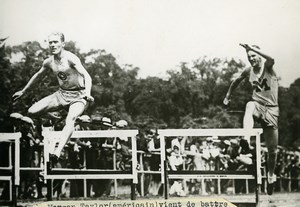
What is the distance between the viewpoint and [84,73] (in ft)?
11.2

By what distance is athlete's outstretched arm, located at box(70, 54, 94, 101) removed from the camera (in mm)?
3402

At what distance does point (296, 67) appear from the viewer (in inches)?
132

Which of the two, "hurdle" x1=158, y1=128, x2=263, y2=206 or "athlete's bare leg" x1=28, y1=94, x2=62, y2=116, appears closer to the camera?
"hurdle" x1=158, y1=128, x2=263, y2=206

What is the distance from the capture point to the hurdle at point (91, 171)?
3.34m

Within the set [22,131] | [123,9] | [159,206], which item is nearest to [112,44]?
[123,9]

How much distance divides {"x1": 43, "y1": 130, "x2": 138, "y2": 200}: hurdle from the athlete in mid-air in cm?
74

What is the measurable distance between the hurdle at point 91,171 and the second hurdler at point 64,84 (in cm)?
12

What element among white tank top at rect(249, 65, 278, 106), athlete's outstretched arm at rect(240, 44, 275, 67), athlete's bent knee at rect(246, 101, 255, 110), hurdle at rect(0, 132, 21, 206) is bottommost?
hurdle at rect(0, 132, 21, 206)

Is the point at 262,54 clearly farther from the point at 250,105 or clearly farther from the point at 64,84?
the point at 64,84

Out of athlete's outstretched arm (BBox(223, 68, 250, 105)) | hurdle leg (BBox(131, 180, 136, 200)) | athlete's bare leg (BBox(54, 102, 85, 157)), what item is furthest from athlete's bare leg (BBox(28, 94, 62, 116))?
athlete's outstretched arm (BBox(223, 68, 250, 105))

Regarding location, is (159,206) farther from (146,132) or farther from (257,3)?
(257,3)

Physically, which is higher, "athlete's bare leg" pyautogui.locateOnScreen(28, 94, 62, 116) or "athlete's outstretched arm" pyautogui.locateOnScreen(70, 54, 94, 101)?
"athlete's outstretched arm" pyautogui.locateOnScreen(70, 54, 94, 101)

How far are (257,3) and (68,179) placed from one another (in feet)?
5.84

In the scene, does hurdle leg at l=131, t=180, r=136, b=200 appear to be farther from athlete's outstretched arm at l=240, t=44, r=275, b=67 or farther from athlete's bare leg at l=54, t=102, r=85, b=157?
athlete's outstretched arm at l=240, t=44, r=275, b=67
